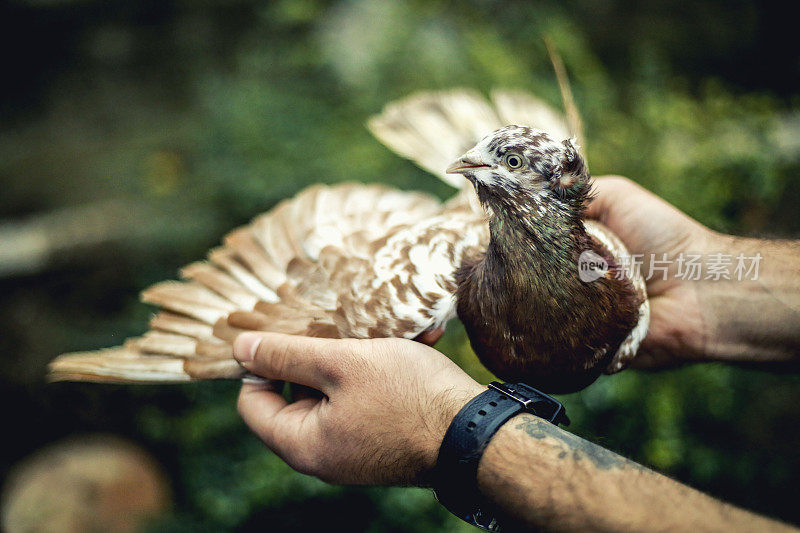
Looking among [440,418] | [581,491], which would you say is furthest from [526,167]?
[581,491]

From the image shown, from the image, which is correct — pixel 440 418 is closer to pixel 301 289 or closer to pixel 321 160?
pixel 301 289

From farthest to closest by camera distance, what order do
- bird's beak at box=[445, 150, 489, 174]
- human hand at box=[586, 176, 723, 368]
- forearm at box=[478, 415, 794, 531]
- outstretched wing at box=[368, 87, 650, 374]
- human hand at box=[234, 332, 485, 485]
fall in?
outstretched wing at box=[368, 87, 650, 374], human hand at box=[586, 176, 723, 368], bird's beak at box=[445, 150, 489, 174], human hand at box=[234, 332, 485, 485], forearm at box=[478, 415, 794, 531]

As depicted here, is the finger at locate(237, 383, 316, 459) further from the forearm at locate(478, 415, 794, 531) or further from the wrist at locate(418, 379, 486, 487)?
the forearm at locate(478, 415, 794, 531)

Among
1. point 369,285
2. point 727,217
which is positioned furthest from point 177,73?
point 727,217

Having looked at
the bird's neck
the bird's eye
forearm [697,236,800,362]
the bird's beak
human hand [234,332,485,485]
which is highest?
the bird's eye

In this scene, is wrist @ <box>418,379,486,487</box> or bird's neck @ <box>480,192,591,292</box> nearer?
wrist @ <box>418,379,486,487</box>

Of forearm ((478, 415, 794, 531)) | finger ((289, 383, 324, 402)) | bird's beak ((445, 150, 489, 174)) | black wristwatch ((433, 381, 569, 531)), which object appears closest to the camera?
forearm ((478, 415, 794, 531))

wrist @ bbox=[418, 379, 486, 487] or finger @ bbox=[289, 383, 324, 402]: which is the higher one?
wrist @ bbox=[418, 379, 486, 487]

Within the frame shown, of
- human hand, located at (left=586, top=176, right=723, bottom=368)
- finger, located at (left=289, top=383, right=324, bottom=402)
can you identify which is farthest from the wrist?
human hand, located at (left=586, top=176, right=723, bottom=368)

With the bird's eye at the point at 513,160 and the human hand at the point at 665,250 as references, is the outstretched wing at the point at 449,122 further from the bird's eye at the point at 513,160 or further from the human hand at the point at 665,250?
the bird's eye at the point at 513,160
